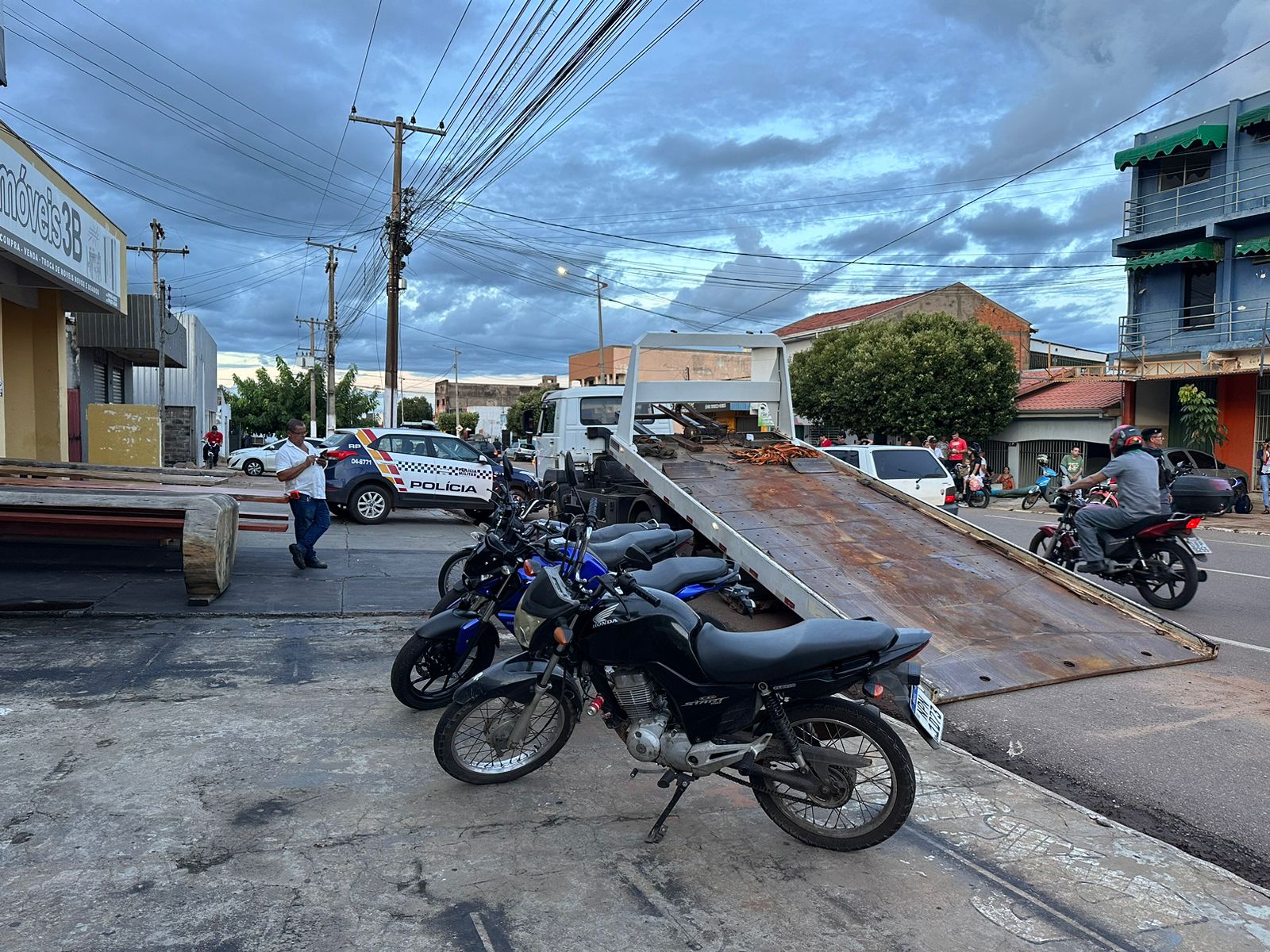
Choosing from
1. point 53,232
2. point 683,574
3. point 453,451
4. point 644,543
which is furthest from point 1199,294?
point 53,232

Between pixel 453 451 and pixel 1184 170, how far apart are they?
82.0ft

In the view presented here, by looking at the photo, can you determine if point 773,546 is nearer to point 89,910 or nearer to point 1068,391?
point 89,910

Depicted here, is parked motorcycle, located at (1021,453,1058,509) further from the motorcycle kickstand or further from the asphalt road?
the motorcycle kickstand

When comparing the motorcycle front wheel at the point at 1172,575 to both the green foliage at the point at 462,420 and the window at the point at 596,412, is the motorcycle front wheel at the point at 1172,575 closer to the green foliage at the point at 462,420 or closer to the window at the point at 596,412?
the window at the point at 596,412

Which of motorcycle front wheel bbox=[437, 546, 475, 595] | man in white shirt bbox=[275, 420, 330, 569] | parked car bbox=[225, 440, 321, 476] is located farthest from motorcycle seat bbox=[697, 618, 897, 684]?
parked car bbox=[225, 440, 321, 476]

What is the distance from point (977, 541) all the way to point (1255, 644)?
2.18m

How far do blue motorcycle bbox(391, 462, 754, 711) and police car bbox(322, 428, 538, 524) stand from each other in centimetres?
946

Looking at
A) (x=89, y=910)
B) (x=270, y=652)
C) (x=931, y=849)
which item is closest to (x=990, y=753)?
(x=931, y=849)

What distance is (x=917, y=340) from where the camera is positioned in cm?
3288

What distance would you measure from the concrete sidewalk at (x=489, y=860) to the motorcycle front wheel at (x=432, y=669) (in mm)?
256

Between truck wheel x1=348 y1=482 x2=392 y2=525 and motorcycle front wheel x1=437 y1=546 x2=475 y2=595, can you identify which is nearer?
motorcycle front wheel x1=437 y1=546 x2=475 y2=595

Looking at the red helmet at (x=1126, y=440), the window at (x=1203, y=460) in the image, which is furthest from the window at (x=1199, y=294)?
the red helmet at (x=1126, y=440)

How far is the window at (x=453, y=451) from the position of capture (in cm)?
1561

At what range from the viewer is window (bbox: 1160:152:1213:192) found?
27297mm
